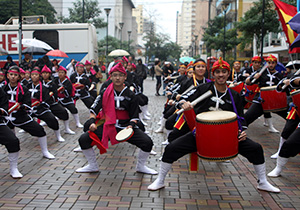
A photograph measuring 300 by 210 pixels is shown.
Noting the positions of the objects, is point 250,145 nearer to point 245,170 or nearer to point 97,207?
point 245,170

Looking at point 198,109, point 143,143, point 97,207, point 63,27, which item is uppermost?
point 63,27

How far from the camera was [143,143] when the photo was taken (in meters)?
5.78

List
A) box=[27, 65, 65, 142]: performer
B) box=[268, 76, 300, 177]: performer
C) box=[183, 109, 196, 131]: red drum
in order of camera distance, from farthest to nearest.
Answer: box=[27, 65, 65, 142]: performer < box=[268, 76, 300, 177]: performer < box=[183, 109, 196, 131]: red drum

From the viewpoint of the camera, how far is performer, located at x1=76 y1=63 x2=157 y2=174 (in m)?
5.78

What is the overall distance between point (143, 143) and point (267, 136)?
4789 mm

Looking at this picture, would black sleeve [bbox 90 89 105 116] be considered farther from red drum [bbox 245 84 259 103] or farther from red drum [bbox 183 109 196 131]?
red drum [bbox 245 84 259 103]

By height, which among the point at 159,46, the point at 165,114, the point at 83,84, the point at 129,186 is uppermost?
the point at 159,46

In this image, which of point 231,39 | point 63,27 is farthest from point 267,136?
point 231,39

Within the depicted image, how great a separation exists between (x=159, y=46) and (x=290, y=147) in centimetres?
5766

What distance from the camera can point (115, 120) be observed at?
230 inches

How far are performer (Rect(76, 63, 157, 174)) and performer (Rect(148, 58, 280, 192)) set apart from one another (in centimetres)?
84

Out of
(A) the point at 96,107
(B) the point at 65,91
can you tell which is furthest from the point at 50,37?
(A) the point at 96,107

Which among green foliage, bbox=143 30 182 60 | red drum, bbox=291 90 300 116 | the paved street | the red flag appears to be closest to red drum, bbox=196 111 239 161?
the paved street

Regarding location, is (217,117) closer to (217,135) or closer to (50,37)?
(217,135)
